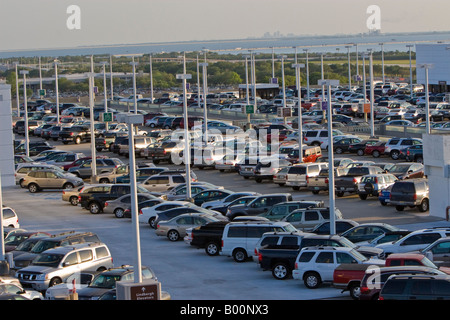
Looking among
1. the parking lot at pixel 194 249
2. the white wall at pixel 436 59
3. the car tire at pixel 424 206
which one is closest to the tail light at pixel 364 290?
the parking lot at pixel 194 249

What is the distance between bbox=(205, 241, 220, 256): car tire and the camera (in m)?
29.4

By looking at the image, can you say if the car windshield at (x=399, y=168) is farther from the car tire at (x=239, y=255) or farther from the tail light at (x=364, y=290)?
the tail light at (x=364, y=290)

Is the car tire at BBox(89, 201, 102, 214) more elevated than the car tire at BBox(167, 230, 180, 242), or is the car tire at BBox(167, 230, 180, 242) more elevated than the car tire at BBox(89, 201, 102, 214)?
the car tire at BBox(89, 201, 102, 214)

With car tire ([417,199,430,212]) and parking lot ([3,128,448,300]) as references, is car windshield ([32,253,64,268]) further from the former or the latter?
car tire ([417,199,430,212])

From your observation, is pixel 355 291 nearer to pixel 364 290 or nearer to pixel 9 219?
pixel 364 290

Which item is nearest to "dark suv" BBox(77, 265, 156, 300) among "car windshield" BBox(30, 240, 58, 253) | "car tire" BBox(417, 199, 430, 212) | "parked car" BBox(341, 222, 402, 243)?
"car windshield" BBox(30, 240, 58, 253)

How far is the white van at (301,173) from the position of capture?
42656mm

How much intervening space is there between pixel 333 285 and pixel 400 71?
161424 millimetres

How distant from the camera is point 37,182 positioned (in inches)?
1868

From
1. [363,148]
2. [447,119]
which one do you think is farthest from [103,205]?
[447,119]

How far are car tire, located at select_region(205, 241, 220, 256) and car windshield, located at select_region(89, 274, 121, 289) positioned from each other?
738cm

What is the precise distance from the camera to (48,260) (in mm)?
25734
